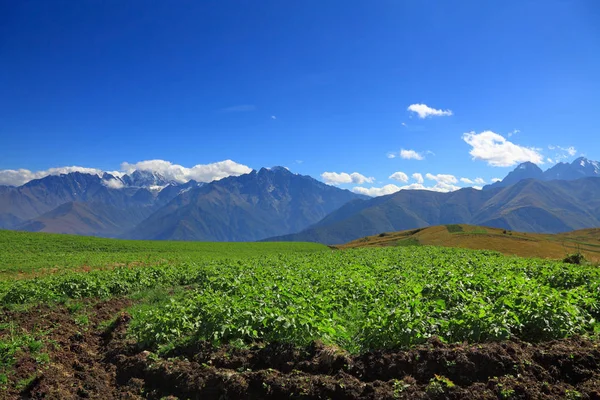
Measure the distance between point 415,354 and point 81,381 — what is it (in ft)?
32.8

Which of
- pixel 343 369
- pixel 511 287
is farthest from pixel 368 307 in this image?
pixel 511 287

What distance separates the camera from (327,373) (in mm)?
8930

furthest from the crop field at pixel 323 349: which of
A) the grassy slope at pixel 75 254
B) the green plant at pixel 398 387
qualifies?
the grassy slope at pixel 75 254

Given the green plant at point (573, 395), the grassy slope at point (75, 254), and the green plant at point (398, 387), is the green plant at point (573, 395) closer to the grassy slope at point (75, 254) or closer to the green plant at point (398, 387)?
the green plant at point (398, 387)

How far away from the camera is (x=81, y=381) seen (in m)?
10.7

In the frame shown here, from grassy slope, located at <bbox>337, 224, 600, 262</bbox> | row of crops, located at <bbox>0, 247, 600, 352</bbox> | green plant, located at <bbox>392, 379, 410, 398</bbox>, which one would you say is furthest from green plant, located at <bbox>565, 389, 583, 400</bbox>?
grassy slope, located at <bbox>337, 224, 600, 262</bbox>

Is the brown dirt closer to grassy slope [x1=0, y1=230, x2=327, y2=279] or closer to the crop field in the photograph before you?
the crop field

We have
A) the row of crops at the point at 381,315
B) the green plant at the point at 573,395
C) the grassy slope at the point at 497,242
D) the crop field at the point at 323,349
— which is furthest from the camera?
the grassy slope at the point at 497,242

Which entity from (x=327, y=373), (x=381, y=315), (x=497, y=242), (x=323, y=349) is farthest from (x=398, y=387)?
(x=497, y=242)

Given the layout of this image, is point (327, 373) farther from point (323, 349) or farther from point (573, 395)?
point (573, 395)

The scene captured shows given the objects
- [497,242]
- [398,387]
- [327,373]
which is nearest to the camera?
[398,387]

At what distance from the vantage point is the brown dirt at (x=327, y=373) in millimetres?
7543

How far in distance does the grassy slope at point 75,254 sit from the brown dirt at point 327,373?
31.8 m

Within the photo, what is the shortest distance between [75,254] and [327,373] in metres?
60.9
